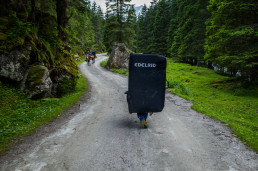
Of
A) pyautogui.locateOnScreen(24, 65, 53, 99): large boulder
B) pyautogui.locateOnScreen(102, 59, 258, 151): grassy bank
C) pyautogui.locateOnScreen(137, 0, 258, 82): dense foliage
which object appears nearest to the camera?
pyautogui.locateOnScreen(102, 59, 258, 151): grassy bank

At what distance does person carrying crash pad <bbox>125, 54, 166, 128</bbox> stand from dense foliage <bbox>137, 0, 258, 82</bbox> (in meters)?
9.65

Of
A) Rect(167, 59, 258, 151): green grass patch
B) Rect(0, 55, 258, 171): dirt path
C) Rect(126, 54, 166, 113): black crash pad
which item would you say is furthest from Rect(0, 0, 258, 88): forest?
Rect(126, 54, 166, 113): black crash pad

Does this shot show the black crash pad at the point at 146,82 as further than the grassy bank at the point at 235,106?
No

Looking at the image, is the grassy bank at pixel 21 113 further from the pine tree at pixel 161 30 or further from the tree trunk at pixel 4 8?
the pine tree at pixel 161 30

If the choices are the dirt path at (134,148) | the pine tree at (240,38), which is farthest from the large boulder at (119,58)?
the dirt path at (134,148)

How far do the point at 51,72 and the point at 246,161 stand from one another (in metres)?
10.5

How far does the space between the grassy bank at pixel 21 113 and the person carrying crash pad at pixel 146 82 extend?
374 centimetres

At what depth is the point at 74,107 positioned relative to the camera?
8.48 meters

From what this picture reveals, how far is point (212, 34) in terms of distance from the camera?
2041 cm

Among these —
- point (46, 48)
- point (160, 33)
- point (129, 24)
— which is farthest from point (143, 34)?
point (46, 48)

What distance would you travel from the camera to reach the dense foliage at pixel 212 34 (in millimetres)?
13062

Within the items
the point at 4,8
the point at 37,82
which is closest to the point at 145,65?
the point at 37,82

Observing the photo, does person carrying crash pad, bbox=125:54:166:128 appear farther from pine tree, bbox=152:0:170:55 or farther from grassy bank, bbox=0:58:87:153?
pine tree, bbox=152:0:170:55

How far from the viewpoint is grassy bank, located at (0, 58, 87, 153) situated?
17.1ft
